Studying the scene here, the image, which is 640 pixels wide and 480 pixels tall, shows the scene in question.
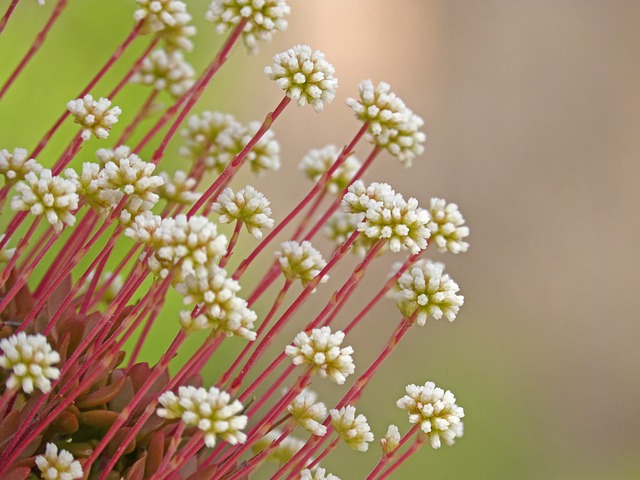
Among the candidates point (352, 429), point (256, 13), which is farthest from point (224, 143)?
point (352, 429)

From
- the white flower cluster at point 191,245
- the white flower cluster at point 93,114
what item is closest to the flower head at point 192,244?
the white flower cluster at point 191,245

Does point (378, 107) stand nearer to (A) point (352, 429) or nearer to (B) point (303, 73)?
(B) point (303, 73)

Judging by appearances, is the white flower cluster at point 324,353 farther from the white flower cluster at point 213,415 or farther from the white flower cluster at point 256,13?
the white flower cluster at point 256,13

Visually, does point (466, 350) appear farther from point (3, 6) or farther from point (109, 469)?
point (109, 469)

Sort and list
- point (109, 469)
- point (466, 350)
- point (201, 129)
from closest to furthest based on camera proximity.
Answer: point (109, 469)
point (201, 129)
point (466, 350)

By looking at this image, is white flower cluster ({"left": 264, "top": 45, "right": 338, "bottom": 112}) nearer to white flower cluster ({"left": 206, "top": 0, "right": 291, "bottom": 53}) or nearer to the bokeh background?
white flower cluster ({"left": 206, "top": 0, "right": 291, "bottom": 53})

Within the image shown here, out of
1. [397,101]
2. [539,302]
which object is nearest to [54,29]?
[397,101]

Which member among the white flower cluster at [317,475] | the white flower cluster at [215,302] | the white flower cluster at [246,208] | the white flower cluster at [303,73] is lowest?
the white flower cluster at [317,475]

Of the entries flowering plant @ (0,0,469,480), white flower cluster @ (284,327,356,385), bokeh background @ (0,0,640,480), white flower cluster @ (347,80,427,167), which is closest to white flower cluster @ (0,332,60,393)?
flowering plant @ (0,0,469,480)
